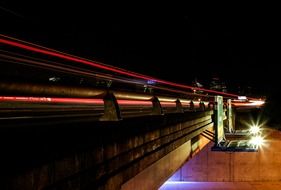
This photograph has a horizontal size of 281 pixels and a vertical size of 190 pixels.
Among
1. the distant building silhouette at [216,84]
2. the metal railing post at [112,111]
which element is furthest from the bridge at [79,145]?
the distant building silhouette at [216,84]

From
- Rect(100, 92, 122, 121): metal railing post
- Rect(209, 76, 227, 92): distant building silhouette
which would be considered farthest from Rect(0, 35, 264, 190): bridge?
Rect(209, 76, 227, 92): distant building silhouette

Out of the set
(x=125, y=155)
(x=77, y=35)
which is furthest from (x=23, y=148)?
(x=77, y=35)

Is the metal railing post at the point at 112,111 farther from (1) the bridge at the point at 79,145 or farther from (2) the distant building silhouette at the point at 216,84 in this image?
(2) the distant building silhouette at the point at 216,84

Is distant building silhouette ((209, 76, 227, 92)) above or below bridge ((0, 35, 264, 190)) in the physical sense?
above

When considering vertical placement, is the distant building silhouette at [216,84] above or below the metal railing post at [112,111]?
→ above

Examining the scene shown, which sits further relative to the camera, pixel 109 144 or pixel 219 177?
pixel 219 177

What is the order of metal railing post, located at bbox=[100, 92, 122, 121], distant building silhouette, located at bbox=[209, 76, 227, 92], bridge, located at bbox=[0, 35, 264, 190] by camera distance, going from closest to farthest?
bridge, located at bbox=[0, 35, 264, 190] → metal railing post, located at bbox=[100, 92, 122, 121] → distant building silhouette, located at bbox=[209, 76, 227, 92]

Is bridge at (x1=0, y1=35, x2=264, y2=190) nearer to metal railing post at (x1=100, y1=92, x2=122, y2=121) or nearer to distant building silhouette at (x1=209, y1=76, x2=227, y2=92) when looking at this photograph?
metal railing post at (x1=100, y1=92, x2=122, y2=121)

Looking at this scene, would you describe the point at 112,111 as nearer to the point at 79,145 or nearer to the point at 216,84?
the point at 79,145

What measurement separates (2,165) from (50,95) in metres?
1.46

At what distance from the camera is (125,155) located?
5531 millimetres

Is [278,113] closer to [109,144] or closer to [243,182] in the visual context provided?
[243,182]

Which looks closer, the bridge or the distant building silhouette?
the bridge

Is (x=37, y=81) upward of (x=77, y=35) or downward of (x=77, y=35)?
downward
